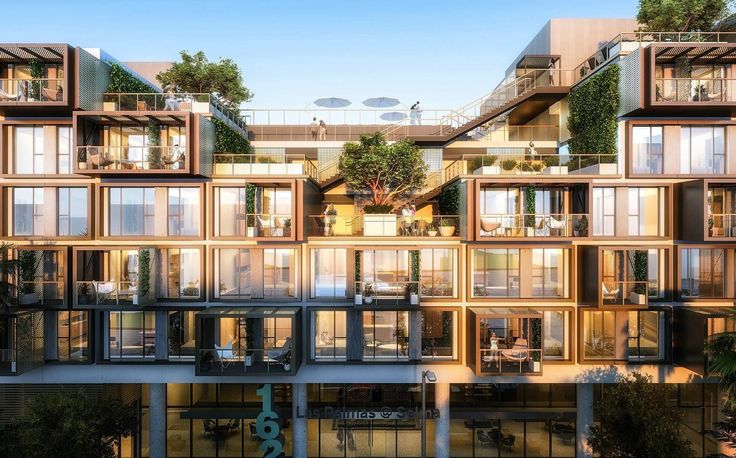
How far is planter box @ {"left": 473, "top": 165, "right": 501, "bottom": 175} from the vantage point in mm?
19141

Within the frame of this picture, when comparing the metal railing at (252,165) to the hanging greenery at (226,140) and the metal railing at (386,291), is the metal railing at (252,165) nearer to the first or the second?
the hanging greenery at (226,140)

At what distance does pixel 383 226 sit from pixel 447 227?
3.02m

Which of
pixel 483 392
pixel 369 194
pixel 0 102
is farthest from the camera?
pixel 369 194

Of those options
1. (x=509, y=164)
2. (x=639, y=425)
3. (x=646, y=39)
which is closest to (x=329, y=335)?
(x=509, y=164)

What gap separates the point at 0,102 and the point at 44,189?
3.87 meters

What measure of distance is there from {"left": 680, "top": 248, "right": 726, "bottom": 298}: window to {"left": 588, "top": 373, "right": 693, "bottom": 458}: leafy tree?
16.8 ft

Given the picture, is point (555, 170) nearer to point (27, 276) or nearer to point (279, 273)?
point (279, 273)

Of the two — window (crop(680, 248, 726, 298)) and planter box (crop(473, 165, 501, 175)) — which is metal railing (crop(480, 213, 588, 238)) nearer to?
planter box (crop(473, 165, 501, 175))

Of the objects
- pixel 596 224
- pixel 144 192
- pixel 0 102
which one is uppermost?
pixel 0 102

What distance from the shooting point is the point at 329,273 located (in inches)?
758

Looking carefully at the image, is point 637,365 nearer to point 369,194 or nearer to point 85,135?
point 369,194

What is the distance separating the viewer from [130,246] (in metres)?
18.4

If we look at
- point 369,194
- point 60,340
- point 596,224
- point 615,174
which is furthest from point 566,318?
point 60,340

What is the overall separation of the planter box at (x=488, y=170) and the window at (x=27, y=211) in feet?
65.9
